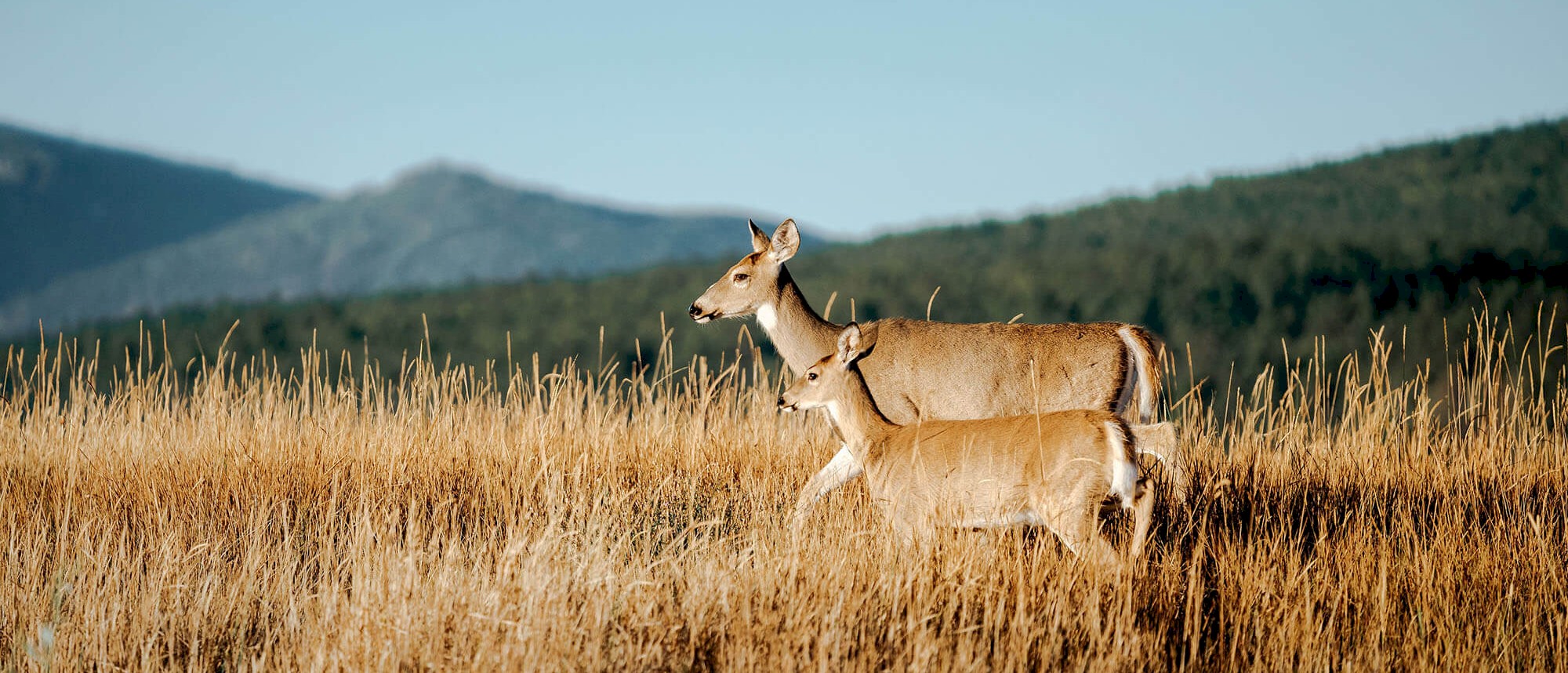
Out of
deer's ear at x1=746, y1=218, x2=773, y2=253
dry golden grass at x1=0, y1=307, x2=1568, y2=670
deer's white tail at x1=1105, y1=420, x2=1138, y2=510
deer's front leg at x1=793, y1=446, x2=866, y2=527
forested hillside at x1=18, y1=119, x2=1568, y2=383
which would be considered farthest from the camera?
forested hillside at x1=18, y1=119, x2=1568, y2=383

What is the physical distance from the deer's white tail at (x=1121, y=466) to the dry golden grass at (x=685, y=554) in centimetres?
28

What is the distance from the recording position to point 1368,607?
476 centimetres

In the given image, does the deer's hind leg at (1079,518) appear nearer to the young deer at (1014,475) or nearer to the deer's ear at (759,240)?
the young deer at (1014,475)

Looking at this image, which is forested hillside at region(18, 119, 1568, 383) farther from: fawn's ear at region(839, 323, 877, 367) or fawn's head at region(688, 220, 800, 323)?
fawn's ear at region(839, 323, 877, 367)

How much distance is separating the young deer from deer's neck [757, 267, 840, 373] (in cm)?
143

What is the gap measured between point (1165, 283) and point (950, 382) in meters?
58.5

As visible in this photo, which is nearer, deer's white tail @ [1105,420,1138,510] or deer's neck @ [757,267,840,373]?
deer's white tail @ [1105,420,1138,510]

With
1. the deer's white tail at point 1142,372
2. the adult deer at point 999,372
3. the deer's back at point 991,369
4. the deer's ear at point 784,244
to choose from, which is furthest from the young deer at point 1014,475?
the deer's ear at point 784,244

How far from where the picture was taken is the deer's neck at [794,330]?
711cm

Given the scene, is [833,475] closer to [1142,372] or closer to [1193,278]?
[1142,372]

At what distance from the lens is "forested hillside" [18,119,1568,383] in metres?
54.9

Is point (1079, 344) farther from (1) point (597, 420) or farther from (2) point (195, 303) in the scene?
(2) point (195, 303)

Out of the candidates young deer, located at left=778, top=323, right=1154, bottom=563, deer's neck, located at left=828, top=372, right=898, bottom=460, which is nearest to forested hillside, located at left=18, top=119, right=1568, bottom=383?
deer's neck, located at left=828, top=372, right=898, bottom=460

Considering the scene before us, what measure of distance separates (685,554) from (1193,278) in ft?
197
